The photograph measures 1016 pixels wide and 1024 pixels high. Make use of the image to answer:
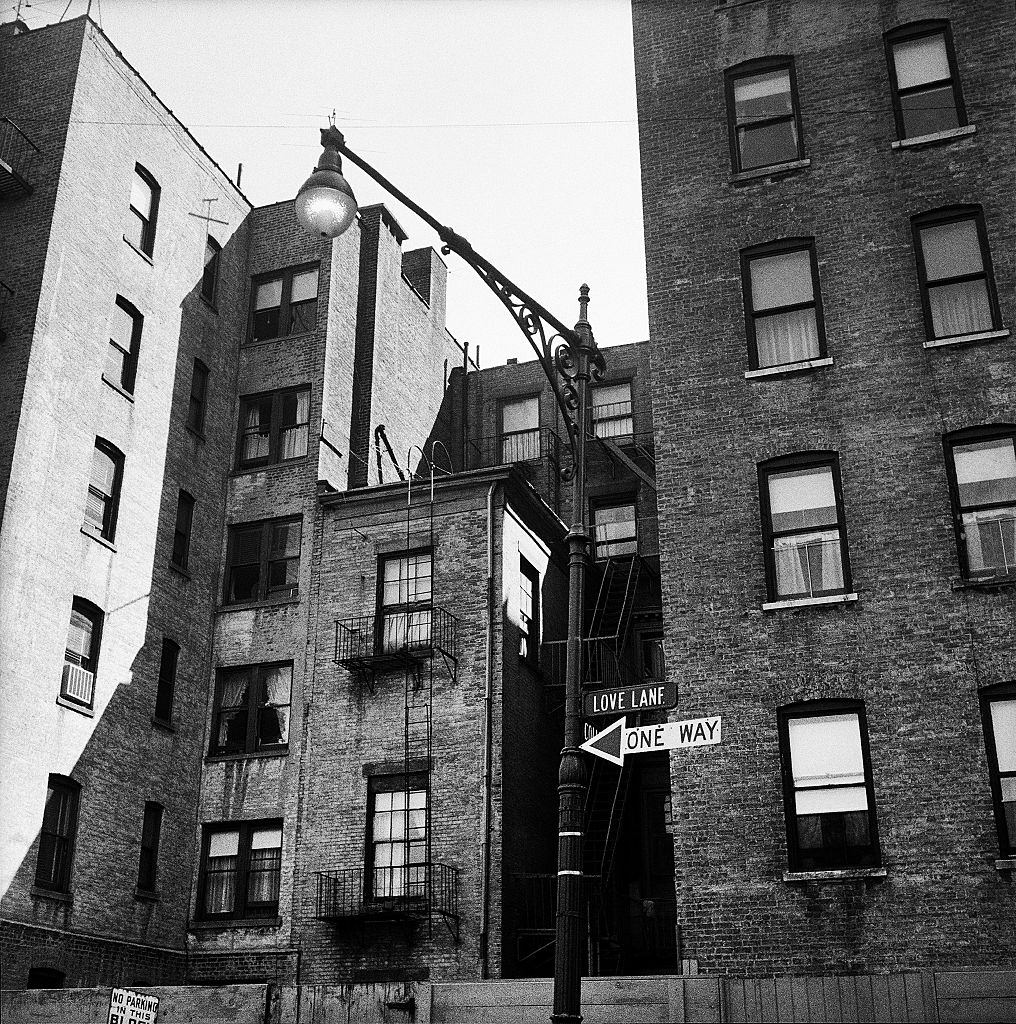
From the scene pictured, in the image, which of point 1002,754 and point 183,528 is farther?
point 183,528

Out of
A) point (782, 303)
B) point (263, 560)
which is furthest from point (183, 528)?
point (782, 303)

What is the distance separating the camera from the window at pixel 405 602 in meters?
27.0

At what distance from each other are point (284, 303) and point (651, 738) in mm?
23525

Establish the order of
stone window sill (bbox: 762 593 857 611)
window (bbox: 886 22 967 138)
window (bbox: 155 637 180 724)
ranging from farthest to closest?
window (bbox: 155 637 180 724) → window (bbox: 886 22 967 138) → stone window sill (bbox: 762 593 857 611)

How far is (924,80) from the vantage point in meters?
21.9

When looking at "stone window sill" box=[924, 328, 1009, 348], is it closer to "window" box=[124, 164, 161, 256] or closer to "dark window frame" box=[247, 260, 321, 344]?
"dark window frame" box=[247, 260, 321, 344]

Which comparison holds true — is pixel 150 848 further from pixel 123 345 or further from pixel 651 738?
pixel 651 738

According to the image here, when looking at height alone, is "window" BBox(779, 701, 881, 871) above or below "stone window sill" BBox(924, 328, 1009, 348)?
below

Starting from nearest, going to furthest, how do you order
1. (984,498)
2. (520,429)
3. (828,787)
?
(828,787) → (984,498) → (520,429)

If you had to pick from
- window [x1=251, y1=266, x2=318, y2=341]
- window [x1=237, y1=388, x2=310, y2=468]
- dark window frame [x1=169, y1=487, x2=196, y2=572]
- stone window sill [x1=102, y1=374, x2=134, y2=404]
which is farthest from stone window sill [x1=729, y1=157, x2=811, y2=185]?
dark window frame [x1=169, y1=487, x2=196, y2=572]

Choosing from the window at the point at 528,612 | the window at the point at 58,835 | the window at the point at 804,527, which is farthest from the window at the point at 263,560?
the window at the point at 804,527

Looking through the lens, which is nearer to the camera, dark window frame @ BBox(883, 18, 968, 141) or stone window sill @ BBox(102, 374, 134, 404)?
dark window frame @ BBox(883, 18, 968, 141)

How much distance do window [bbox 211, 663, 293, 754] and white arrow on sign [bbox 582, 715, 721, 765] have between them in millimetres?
16467

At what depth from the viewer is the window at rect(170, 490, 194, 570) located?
97.6 feet
